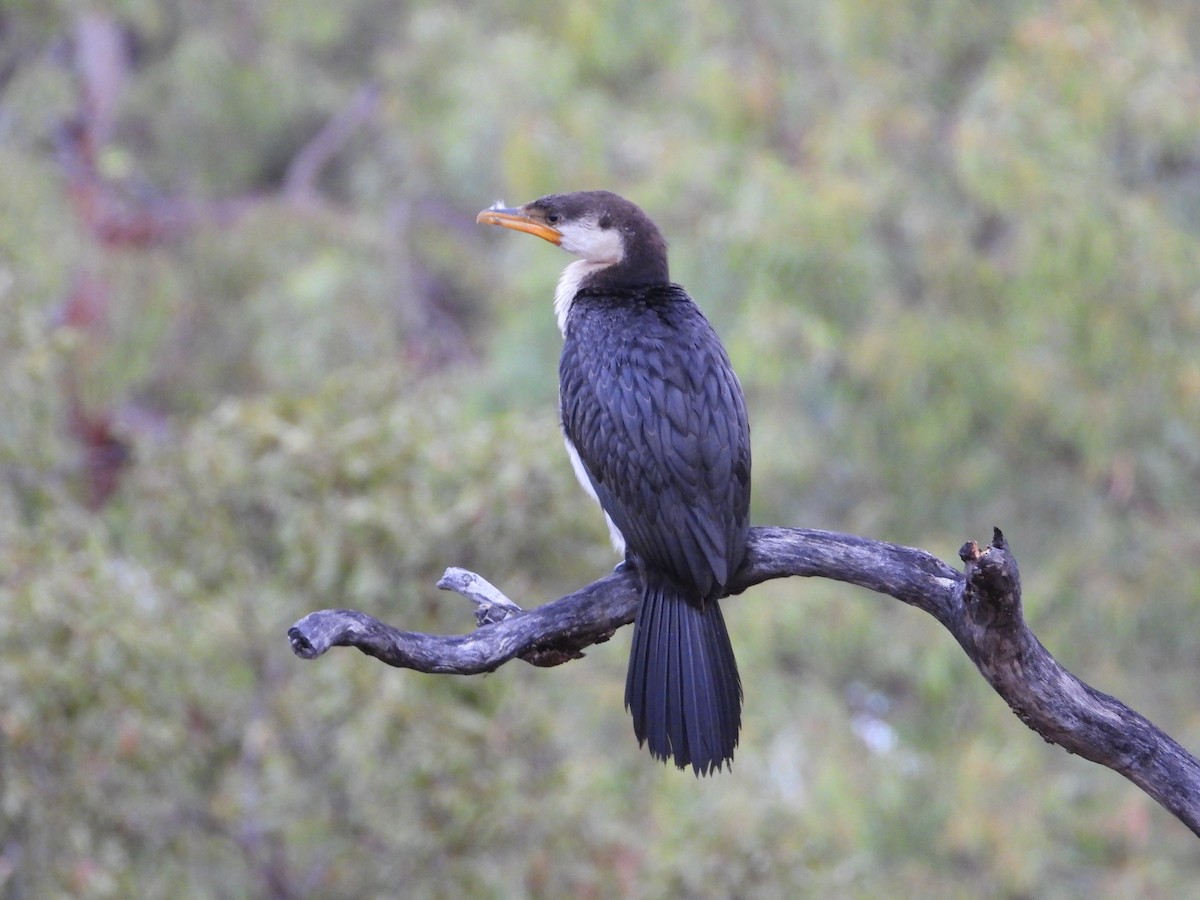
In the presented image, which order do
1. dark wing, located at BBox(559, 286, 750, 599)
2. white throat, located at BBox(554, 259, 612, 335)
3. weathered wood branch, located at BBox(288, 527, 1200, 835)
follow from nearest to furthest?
weathered wood branch, located at BBox(288, 527, 1200, 835)
dark wing, located at BBox(559, 286, 750, 599)
white throat, located at BBox(554, 259, 612, 335)

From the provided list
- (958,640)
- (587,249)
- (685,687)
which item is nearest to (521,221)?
(587,249)

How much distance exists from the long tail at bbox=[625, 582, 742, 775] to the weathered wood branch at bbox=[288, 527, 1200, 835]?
0.34 ft

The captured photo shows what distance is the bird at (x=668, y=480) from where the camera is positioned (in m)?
2.75

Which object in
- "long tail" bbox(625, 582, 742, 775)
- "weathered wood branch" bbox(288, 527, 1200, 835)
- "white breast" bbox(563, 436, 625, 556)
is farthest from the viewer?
"white breast" bbox(563, 436, 625, 556)

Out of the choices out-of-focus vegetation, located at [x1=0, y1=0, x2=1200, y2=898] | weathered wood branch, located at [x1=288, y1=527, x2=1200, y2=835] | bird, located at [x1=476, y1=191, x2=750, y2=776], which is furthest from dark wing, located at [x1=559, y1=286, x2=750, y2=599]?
out-of-focus vegetation, located at [x1=0, y1=0, x2=1200, y2=898]

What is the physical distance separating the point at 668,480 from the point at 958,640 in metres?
0.67

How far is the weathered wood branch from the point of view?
2.33 m

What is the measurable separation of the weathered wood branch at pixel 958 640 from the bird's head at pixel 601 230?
905 millimetres

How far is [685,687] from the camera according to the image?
2744 millimetres

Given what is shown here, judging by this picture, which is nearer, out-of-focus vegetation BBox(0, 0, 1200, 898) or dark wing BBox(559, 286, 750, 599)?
dark wing BBox(559, 286, 750, 599)

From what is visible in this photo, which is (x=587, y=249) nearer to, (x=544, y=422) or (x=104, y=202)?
(x=544, y=422)

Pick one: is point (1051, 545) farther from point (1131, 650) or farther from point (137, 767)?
point (137, 767)

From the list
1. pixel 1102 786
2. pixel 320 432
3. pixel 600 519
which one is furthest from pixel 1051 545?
pixel 320 432

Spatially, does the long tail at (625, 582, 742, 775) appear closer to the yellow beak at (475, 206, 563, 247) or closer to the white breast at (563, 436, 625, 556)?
the white breast at (563, 436, 625, 556)
